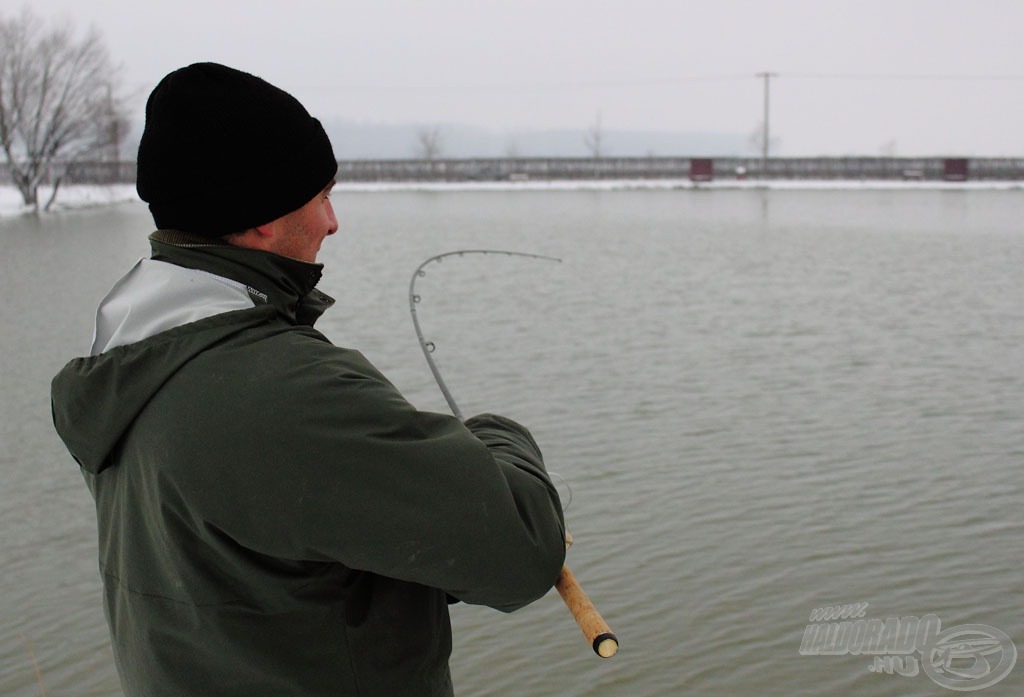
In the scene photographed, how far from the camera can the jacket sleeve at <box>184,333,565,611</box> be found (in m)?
1.41

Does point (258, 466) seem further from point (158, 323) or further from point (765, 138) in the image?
point (765, 138)

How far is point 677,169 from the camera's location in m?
70.2

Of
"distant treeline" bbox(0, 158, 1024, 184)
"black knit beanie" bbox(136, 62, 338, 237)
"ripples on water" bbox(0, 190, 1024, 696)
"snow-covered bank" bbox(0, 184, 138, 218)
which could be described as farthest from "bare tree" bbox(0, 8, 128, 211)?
"black knit beanie" bbox(136, 62, 338, 237)

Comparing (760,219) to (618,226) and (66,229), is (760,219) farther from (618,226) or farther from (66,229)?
(66,229)

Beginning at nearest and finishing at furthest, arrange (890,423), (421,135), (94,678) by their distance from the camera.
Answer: (94,678) → (890,423) → (421,135)

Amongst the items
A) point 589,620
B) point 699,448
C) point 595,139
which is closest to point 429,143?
point 595,139

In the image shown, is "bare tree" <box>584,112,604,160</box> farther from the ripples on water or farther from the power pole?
the ripples on water

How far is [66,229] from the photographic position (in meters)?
30.5

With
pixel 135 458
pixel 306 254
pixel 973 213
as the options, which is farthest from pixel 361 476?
pixel 973 213

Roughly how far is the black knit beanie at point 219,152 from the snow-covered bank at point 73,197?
133 feet

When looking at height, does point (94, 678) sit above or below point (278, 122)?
below

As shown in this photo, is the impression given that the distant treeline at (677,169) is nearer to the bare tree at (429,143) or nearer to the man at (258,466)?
the bare tree at (429,143)

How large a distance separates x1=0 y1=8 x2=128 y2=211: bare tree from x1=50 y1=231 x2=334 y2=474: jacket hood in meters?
45.4

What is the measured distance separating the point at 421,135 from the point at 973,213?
72.9 metres
